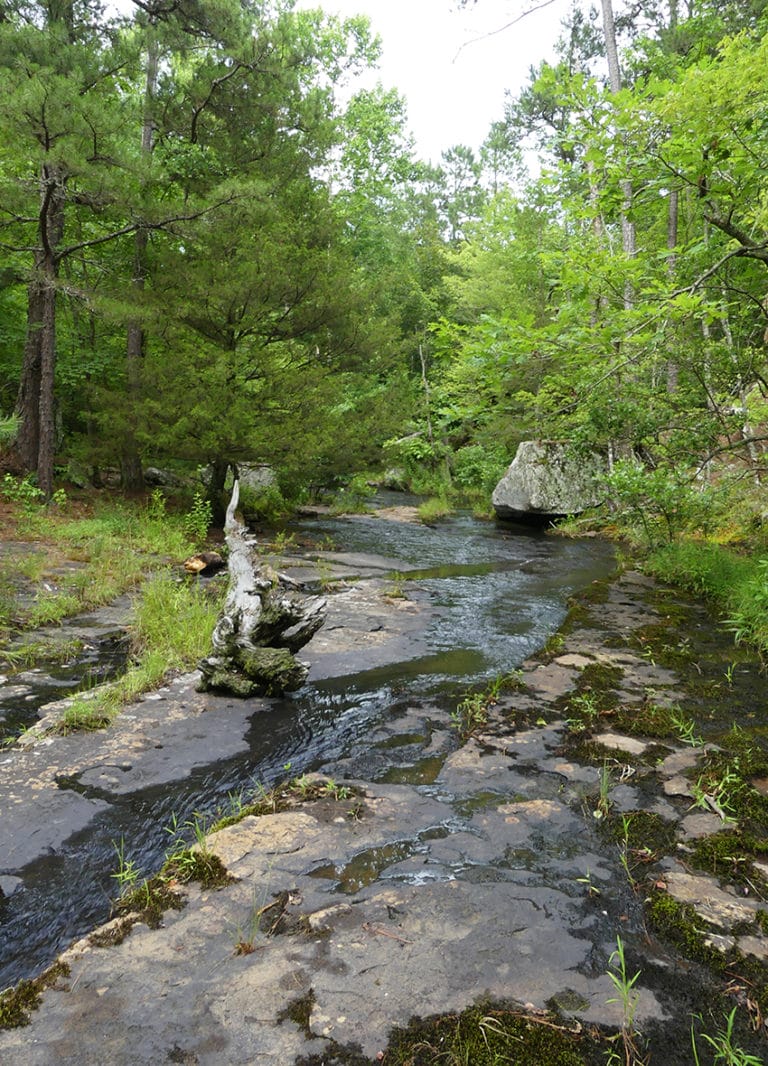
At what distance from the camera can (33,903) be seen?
7.61ft

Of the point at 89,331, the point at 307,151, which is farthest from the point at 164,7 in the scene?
the point at 89,331

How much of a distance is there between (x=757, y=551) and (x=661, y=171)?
4.46 m

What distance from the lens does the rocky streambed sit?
161cm

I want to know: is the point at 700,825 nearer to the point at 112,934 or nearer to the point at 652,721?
the point at 652,721

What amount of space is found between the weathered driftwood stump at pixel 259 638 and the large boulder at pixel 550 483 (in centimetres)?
1110

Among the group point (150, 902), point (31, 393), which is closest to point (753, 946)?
point (150, 902)

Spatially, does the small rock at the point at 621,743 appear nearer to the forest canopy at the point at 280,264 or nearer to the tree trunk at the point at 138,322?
the forest canopy at the point at 280,264

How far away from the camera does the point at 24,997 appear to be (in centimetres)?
173

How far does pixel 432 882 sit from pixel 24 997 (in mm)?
1380

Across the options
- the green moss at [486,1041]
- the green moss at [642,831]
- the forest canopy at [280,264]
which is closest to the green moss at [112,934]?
the green moss at [486,1041]

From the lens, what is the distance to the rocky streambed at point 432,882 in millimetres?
1605

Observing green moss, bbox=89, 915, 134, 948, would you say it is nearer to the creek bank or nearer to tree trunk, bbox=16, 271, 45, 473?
the creek bank

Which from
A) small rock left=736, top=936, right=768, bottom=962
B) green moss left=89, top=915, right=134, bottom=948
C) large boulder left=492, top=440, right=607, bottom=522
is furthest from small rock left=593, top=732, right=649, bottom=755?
large boulder left=492, top=440, right=607, bottom=522

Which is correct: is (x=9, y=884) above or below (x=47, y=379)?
below
